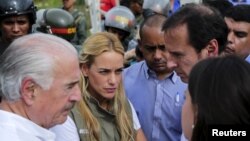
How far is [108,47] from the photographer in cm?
353

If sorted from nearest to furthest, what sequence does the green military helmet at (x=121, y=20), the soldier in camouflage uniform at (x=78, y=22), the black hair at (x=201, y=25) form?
the black hair at (x=201, y=25) < the green military helmet at (x=121, y=20) < the soldier in camouflage uniform at (x=78, y=22)

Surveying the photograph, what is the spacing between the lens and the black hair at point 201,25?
10.3ft

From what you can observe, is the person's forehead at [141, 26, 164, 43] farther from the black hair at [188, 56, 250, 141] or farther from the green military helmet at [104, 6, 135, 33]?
the green military helmet at [104, 6, 135, 33]

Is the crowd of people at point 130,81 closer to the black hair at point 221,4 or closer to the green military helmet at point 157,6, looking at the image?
the black hair at point 221,4

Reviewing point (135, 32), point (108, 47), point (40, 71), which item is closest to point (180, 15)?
point (108, 47)

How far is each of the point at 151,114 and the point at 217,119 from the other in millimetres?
2024

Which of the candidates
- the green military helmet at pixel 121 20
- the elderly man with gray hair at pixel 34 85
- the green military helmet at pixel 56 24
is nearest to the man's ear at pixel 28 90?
the elderly man with gray hair at pixel 34 85

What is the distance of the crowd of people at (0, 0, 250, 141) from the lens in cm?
190

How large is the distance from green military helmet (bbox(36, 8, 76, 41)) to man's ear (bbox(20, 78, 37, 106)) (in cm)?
357

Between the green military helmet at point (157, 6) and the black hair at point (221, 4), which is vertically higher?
the black hair at point (221, 4)

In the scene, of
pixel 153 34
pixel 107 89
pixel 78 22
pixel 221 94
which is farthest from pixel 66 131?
pixel 78 22

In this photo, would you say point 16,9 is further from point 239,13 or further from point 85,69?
point 239,13

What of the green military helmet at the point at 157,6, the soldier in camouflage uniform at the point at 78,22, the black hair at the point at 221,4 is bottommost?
the soldier in camouflage uniform at the point at 78,22

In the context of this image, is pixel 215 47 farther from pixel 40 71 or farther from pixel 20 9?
pixel 20 9
